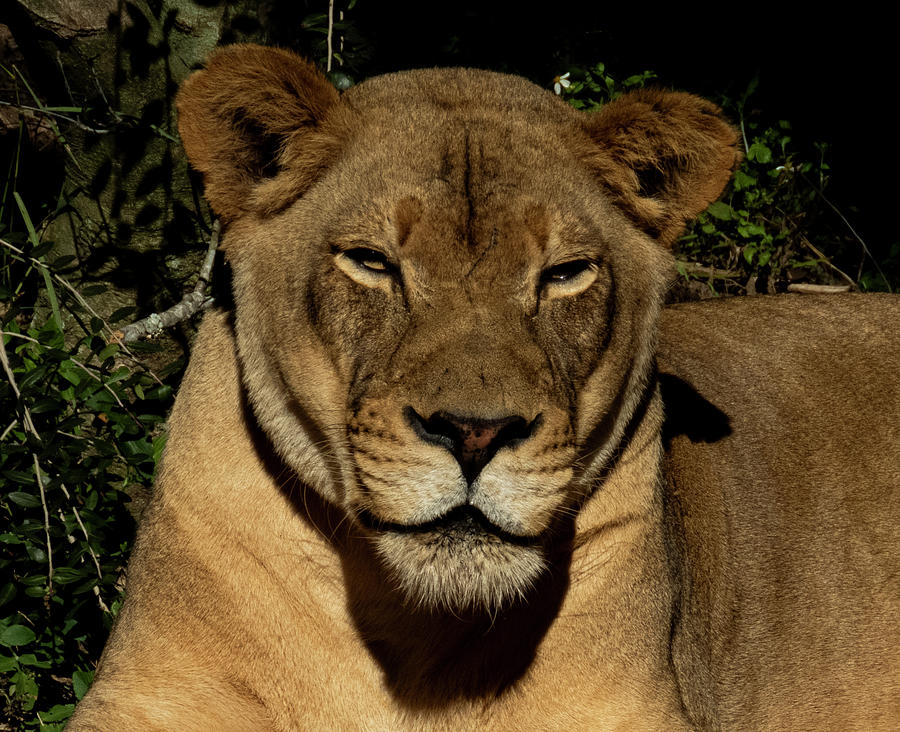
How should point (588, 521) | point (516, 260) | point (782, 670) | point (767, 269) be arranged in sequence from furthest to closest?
1. point (767, 269)
2. point (782, 670)
3. point (588, 521)
4. point (516, 260)

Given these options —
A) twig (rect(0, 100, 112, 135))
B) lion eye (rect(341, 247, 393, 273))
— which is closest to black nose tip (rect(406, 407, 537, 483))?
lion eye (rect(341, 247, 393, 273))

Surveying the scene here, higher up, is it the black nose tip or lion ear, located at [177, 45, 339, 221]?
lion ear, located at [177, 45, 339, 221]

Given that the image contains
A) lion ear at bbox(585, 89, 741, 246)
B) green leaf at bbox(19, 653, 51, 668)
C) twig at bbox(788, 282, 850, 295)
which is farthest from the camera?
twig at bbox(788, 282, 850, 295)

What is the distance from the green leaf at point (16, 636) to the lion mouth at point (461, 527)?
155 centimetres

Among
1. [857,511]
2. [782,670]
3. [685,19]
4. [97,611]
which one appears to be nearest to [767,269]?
[685,19]

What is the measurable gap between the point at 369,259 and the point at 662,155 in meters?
0.79

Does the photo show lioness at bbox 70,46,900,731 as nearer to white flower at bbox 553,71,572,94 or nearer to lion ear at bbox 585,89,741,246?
lion ear at bbox 585,89,741,246

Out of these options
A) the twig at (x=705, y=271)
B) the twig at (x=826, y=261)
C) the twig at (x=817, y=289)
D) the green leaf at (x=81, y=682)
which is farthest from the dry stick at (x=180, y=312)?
→ the twig at (x=826, y=261)

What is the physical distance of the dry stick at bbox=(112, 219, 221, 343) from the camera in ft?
12.4

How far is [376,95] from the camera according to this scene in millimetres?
2785

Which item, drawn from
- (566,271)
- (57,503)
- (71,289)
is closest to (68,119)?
(71,289)

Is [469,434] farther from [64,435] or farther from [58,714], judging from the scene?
[58,714]

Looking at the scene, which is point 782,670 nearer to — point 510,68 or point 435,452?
point 435,452

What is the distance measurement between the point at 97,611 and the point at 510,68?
3292 mm
